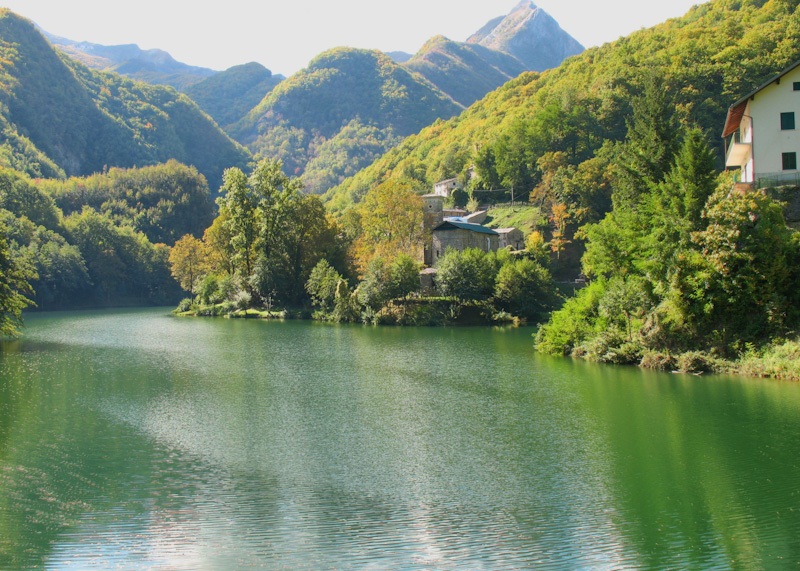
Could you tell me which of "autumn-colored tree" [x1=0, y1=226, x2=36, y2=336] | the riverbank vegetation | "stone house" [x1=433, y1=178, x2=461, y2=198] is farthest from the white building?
"stone house" [x1=433, y1=178, x2=461, y2=198]

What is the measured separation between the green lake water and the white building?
15055 mm

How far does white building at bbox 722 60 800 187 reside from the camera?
43.0 m

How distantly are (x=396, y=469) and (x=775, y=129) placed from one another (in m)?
34.0

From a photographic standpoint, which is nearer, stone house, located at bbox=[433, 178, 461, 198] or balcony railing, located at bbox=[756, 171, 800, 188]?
balcony railing, located at bbox=[756, 171, 800, 188]

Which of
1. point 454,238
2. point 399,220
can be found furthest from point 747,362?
point 399,220

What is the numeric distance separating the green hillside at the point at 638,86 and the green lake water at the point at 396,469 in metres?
66.4

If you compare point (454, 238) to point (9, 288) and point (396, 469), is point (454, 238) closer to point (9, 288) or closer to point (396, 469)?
point (9, 288)

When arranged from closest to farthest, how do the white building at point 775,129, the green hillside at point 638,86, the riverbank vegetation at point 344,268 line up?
the white building at point 775,129 → the riverbank vegetation at point 344,268 → the green hillside at point 638,86

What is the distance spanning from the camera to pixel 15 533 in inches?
645

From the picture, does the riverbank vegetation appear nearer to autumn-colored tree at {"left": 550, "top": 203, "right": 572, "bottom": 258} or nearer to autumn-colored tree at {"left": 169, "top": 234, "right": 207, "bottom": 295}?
autumn-colored tree at {"left": 169, "top": 234, "right": 207, "bottom": 295}

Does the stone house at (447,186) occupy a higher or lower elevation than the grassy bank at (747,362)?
higher

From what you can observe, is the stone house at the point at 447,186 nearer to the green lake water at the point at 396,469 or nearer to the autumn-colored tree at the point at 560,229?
the autumn-colored tree at the point at 560,229

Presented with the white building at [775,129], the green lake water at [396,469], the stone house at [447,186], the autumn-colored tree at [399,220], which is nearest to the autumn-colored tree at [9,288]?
the green lake water at [396,469]

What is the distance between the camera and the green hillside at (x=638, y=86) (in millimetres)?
100625
